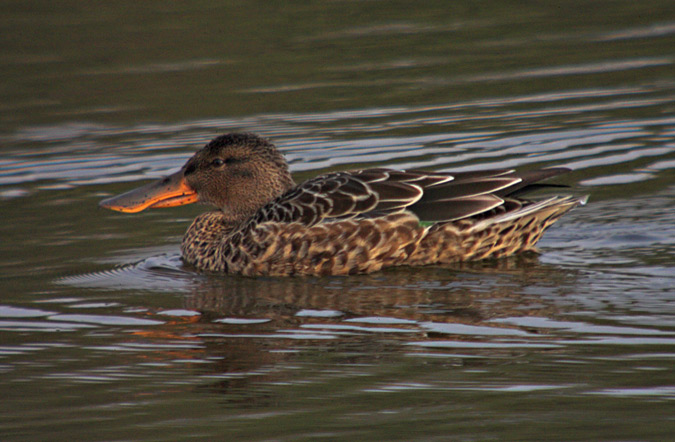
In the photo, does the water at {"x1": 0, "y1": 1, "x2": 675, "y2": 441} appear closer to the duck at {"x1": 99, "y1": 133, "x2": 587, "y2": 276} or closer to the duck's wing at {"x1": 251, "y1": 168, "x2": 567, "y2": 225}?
the duck at {"x1": 99, "y1": 133, "x2": 587, "y2": 276}

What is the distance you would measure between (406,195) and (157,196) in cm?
212

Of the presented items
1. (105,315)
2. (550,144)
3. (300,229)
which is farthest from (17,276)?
(550,144)

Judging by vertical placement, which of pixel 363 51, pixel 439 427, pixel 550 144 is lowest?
pixel 439 427

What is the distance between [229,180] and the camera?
→ 9.18 m

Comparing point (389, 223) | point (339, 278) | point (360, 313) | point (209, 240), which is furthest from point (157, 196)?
point (360, 313)

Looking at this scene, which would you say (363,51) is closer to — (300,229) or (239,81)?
(239,81)

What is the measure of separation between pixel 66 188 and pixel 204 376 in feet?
19.3

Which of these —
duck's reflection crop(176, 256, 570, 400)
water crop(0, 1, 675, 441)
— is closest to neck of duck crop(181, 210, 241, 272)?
water crop(0, 1, 675, 441)

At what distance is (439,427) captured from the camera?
4875 mm

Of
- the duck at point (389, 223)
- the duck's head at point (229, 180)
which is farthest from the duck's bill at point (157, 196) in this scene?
the duck at point (389, 223)

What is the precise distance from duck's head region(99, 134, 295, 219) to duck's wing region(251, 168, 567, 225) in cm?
72

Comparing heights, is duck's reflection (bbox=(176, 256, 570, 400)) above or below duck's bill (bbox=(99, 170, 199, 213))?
below

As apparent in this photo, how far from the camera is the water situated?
528 centimetres

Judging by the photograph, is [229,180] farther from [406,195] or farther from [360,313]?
[360,313]
